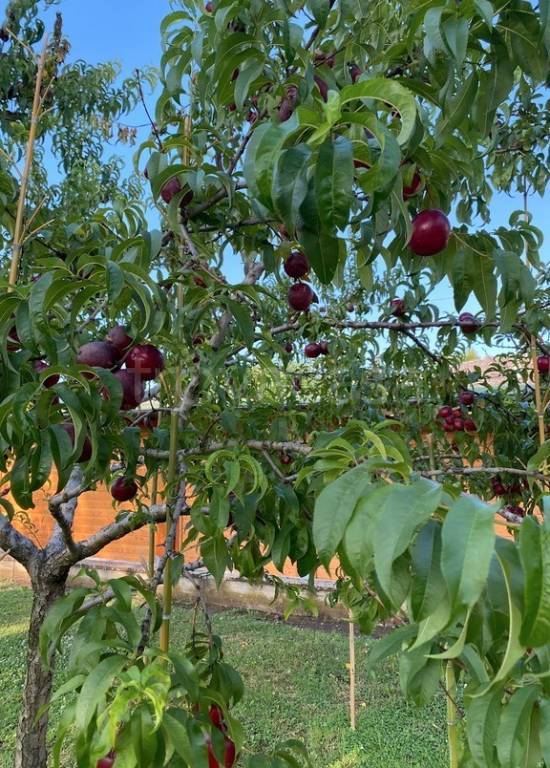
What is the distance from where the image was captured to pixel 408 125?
0.62m

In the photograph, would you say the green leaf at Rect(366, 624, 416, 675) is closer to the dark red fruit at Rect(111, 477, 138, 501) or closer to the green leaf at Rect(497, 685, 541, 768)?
the green leaf at Rect(497, 685, 541, 768)

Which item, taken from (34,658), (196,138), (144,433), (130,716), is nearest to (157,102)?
(196,138)

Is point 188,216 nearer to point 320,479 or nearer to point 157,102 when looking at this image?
point 157,102

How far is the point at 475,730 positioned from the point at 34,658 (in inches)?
52.4

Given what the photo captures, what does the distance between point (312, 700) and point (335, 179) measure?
142 inches

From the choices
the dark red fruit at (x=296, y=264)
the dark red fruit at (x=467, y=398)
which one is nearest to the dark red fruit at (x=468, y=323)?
the dark red fruit at (x=467, y=398)

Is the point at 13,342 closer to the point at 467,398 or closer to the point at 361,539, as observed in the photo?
the point at 361,539

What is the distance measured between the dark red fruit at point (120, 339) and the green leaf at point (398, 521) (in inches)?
23.9

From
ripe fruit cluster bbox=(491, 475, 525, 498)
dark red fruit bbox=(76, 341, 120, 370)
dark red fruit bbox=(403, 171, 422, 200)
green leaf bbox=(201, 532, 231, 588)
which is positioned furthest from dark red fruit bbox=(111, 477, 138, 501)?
ripe fruit cluster bbox=(491, 475, 525, 498)

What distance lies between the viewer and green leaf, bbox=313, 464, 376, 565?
62 cm

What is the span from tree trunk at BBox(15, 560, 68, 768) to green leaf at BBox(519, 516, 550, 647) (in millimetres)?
1464

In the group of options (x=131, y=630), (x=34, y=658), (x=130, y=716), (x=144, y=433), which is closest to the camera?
(x=130, y=716)

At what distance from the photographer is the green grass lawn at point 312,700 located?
114 inches

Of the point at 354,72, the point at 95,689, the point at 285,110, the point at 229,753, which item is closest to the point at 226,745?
the point at 229,753
